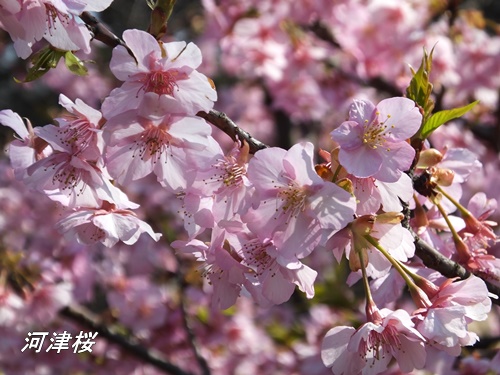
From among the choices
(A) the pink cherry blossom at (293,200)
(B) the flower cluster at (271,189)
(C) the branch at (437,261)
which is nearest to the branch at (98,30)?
(B) the flower cluster at (271,189)

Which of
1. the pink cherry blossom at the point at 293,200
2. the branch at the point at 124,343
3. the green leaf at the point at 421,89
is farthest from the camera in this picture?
the branch at the point at 124,343

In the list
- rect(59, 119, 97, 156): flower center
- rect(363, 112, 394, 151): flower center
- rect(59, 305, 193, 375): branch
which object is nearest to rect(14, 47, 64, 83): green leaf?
rect(59, 119, 97, 156): flower center

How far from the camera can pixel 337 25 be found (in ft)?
13.1

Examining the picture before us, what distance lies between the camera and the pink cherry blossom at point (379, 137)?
Answer: 3.79ft

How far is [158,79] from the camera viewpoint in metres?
1.20

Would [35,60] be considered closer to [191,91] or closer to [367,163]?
[191,91]

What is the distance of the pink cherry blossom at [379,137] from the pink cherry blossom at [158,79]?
0.27 meters

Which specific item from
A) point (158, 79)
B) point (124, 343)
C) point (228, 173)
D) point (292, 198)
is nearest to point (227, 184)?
point (228, 173)

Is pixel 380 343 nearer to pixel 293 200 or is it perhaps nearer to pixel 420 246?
pixel 420 246

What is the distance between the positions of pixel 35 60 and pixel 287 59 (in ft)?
9.27

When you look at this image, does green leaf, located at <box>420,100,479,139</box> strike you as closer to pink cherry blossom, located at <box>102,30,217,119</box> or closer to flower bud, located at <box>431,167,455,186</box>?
flower bud, located at <box>431,167,455,186</box>

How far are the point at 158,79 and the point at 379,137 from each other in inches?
17.3

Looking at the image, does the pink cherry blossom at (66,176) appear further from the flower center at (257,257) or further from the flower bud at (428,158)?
the flower bud at (428,158)

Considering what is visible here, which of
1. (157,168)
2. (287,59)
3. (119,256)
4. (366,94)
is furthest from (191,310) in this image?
(157,168)
